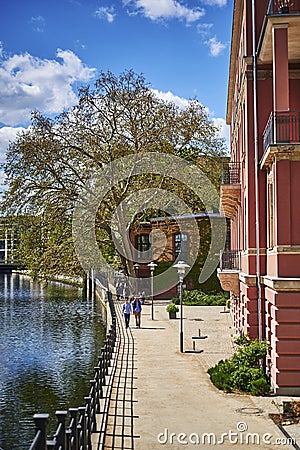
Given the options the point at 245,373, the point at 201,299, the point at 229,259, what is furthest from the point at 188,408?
the point at 201,299

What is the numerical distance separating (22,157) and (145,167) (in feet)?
24.6

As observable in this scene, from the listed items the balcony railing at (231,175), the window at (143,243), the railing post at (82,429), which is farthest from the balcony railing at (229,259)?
the window at (143,243)

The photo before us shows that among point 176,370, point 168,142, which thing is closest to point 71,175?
point 168,142

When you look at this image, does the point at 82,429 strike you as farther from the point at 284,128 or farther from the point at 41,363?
the point at 41,363

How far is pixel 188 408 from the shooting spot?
48.4 feet

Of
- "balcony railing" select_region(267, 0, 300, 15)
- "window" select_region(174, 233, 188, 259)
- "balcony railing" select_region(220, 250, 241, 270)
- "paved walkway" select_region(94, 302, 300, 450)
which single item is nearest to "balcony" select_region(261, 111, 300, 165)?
"balcony railing" select_region(267, 0, 300, 15)

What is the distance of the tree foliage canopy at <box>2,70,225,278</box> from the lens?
38.8 metres

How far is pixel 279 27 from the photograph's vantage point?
642 inches

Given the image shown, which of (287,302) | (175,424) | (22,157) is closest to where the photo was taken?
(175,424)

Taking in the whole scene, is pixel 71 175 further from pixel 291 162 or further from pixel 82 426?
pixel 82 426

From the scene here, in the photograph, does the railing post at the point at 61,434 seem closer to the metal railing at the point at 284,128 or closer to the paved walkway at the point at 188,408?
the paved walkway at the point at 188,408

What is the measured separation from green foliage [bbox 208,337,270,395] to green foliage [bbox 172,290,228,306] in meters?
28.5

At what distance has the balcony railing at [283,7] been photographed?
1656cm

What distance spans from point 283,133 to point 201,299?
32.2 m
